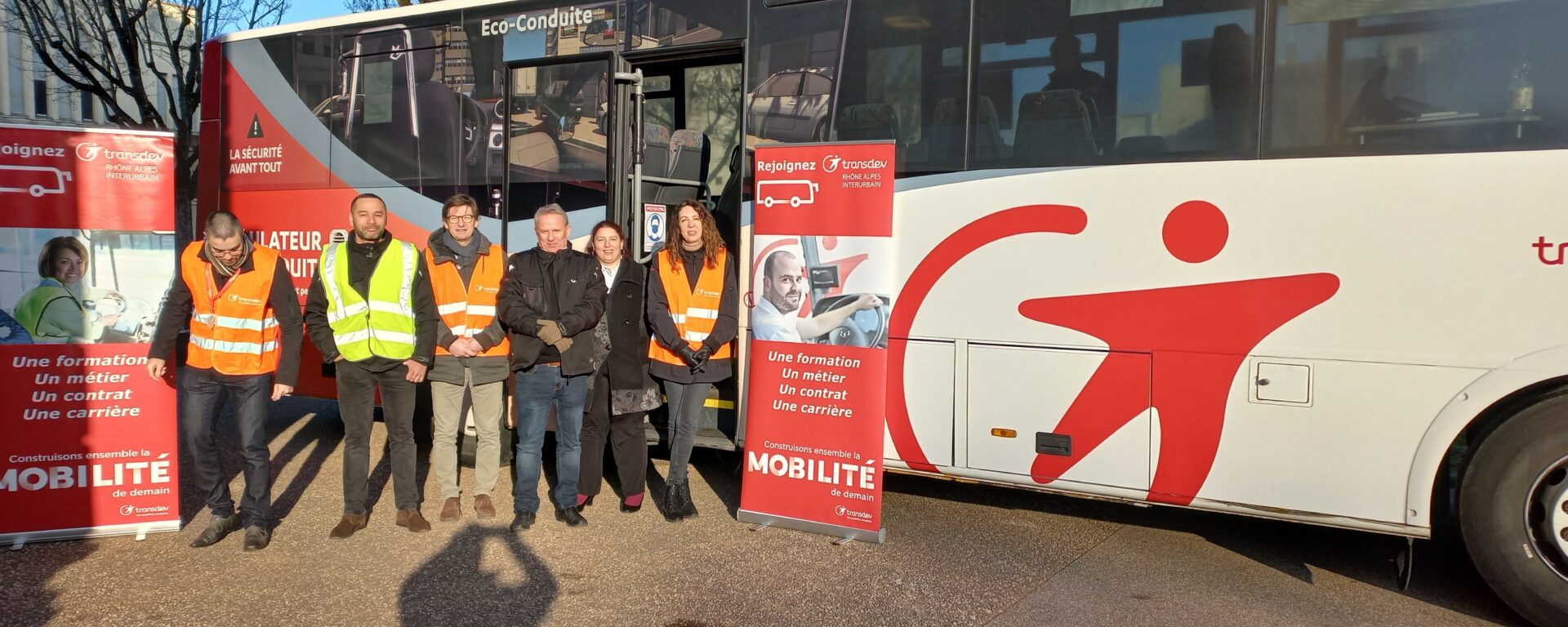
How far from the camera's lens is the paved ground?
4414mm

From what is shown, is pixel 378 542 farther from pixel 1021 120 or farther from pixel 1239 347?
pixel 1239 347

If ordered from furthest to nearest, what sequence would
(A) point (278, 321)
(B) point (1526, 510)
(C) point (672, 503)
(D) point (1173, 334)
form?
(C) point (672, 503), (A) point (278, 321), (D) point (1173, 334), (B) point (1526, 510)

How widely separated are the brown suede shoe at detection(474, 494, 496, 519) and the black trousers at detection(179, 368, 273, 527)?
3.54 ft

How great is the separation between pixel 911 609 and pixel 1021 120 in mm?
2416

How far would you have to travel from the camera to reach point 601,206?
21.0 feet

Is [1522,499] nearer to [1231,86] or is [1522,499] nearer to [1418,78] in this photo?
[1418,78]

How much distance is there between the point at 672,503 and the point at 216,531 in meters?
2.37

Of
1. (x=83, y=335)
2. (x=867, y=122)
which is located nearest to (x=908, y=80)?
(x=867, y=122)

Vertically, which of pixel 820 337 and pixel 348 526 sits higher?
pixel 820 337

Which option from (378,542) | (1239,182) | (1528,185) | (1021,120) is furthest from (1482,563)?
(378,542)

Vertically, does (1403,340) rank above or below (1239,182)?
below

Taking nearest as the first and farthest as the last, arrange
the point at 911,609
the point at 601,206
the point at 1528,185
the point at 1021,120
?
the point at 1528,185 → the point at 911,609 → the point at 1021,120 → the point at 601,206

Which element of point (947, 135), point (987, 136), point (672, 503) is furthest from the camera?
point (672, 503)

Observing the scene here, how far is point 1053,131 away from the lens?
5043 mm
